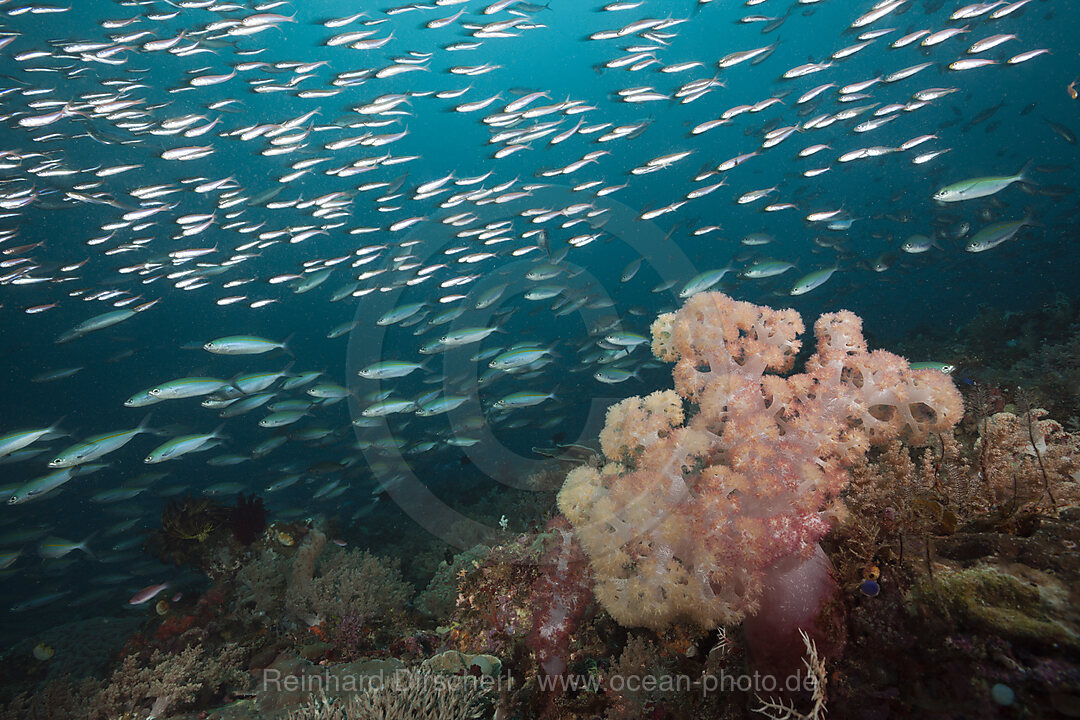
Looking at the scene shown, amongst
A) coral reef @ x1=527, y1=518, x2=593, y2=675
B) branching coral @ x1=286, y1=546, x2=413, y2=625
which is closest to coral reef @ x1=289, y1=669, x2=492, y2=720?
coral reef @ x1=527, y1=518, x2=593, y2=675

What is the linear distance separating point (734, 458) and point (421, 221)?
10324 millimetres

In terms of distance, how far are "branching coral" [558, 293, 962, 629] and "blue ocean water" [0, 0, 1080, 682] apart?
692 cm

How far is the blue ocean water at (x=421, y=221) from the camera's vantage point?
34.2ft

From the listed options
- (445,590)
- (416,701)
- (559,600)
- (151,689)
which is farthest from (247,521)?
Result: (559,600)

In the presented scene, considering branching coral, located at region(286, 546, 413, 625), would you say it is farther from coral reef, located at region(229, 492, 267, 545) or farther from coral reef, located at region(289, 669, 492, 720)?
coral reef, located at region(289, 669, 492, 720)

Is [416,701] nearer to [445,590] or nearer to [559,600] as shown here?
[559,600]

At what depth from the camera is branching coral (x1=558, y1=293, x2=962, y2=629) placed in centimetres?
250

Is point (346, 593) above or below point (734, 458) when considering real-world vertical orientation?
below

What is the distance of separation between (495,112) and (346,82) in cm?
320

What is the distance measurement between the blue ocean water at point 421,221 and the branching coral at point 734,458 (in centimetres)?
692

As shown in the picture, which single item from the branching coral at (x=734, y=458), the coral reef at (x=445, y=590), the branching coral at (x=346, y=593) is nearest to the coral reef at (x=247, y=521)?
the branching coral at (x=346, y=593)

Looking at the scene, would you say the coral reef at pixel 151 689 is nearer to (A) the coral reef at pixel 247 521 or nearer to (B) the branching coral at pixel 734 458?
(A) the coral reef at pixel 247 521

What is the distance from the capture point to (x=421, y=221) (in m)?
11.1

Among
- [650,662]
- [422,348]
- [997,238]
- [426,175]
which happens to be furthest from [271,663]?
[426,175]
